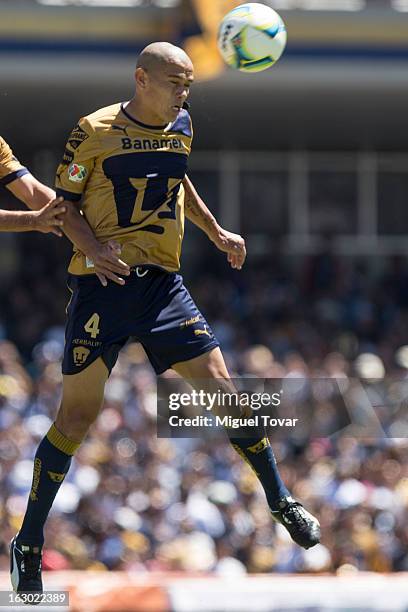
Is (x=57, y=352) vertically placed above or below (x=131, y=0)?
below

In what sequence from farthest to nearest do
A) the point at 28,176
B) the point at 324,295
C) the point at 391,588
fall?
the point at 324,295
the point at 391,588
the point at 28,176

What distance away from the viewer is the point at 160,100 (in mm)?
6715

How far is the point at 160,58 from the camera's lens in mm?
6680

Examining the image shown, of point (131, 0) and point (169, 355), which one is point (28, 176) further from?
point (131, 0)

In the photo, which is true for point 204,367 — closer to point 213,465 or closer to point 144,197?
point 144,197

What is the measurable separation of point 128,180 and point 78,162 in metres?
0.26

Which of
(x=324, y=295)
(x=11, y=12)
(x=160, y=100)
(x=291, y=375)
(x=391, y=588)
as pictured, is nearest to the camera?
(x=160, y=100)

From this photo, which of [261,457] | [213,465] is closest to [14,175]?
[261,457]

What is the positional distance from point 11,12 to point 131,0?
1.49 meters

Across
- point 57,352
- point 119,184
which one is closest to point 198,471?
point 57,352

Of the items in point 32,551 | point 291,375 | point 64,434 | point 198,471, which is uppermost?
point 291,375

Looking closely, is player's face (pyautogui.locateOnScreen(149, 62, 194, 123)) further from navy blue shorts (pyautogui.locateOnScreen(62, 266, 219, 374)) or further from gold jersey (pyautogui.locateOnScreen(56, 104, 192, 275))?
navy blue shorts (pyautogui.locateOnScreen(62, 266, 219, 374))

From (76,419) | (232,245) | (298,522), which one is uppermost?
(232,245)

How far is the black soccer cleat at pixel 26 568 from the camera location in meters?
7.00
